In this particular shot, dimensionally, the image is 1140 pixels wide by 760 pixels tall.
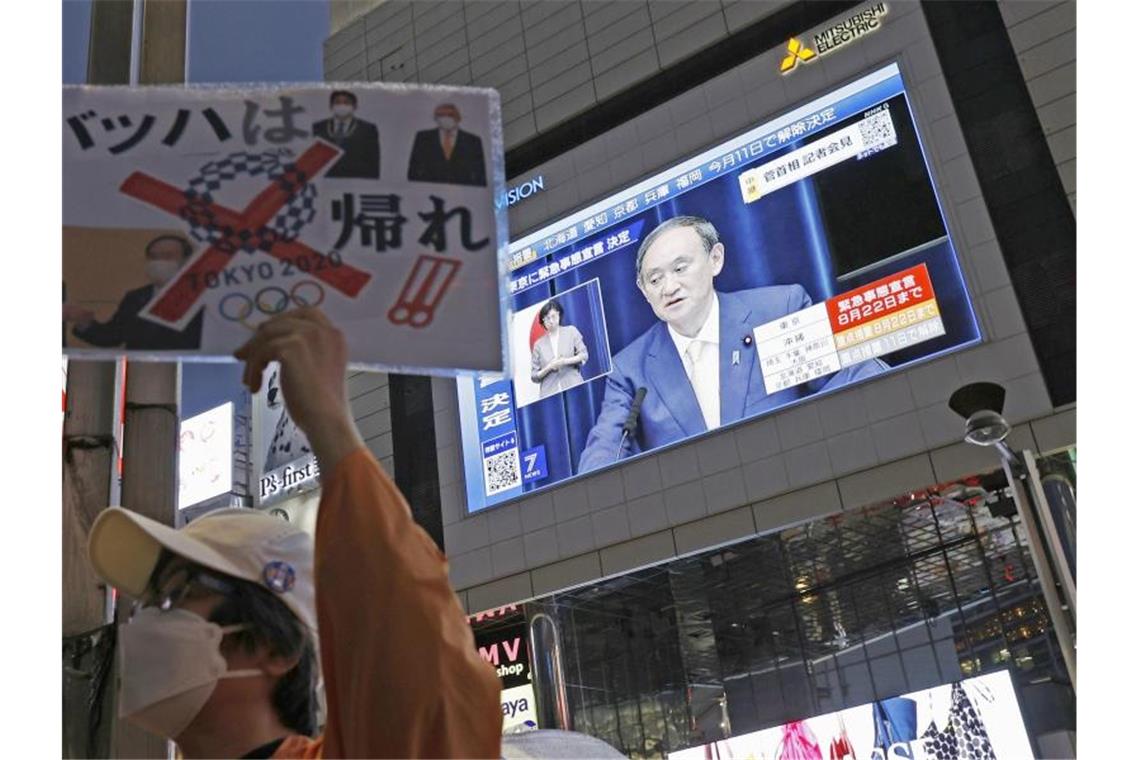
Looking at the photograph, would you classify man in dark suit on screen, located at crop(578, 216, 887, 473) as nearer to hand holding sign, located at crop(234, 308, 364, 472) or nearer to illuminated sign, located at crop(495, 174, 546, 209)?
illuminated sign, located at crop(495, 174, 546, 209)

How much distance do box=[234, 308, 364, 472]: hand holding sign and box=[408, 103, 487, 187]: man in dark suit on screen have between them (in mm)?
275

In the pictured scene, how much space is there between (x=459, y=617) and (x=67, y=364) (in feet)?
2.94

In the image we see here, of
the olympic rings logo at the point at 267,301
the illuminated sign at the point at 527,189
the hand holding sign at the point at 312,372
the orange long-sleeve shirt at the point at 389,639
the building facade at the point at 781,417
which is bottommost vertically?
the orange long-sleeve shirt at the point at 389,639

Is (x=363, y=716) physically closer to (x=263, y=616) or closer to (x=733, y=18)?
(x=263, y=616)

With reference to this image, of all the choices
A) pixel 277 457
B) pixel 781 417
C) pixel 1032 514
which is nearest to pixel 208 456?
pixel 277 457

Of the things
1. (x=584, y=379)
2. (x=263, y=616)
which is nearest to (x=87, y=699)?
(x=263, y=616)

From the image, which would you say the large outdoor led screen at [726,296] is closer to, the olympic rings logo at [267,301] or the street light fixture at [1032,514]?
the street light fixture at [1032,514]

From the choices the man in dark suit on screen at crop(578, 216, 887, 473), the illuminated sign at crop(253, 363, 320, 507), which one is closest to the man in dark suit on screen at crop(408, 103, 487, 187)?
the man in dark suit on screen at crop(578, 216, 887, 473)

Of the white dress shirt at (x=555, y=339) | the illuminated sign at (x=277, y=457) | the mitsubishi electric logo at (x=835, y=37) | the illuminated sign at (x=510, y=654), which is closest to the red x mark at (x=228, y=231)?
the white dress shirt at (x=555, y=339)

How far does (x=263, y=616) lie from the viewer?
1.22 metres

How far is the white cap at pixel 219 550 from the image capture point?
3.89ft

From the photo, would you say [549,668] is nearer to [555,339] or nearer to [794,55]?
[555,339]

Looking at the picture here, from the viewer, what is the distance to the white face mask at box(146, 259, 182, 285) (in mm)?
1289

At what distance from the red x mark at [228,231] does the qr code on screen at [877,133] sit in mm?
8644
